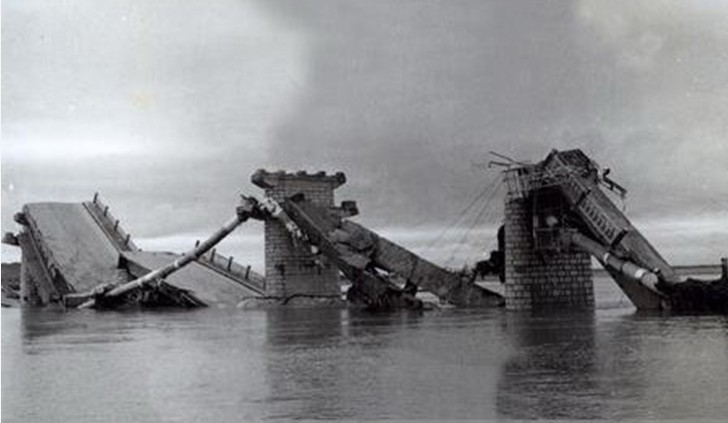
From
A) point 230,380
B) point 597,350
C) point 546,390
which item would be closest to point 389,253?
point 597,350

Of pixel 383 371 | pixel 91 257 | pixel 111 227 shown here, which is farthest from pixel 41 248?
pixel 383 371

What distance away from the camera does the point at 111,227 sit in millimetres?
36375

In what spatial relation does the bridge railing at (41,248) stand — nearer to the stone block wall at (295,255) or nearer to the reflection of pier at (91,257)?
the reflection of pier at (91,257)

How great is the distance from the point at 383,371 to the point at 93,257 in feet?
89.2

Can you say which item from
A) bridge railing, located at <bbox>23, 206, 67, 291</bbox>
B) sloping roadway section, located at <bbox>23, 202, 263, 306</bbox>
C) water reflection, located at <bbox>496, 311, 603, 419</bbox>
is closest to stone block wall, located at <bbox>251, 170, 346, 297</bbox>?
sloping roadway section, located at <bbox>23, 202, 263, 306</bbox>

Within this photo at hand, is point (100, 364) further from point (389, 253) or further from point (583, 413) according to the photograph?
point (389, 253)

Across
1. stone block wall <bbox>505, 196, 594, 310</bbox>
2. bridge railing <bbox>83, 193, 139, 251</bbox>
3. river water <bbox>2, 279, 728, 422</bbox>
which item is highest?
bridge railing <bbox>83, 193, 139, 251</bbox>

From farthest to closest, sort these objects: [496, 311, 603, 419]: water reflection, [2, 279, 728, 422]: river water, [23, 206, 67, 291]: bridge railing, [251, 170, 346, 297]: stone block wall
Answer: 1. [23, 206, 67, 291]: bridge railing
2. [251, 170, 346, 297]: stone block wall
3. [2, 279, 728, 422]: river water
4. [496, 311, 603, 419]: water reflection

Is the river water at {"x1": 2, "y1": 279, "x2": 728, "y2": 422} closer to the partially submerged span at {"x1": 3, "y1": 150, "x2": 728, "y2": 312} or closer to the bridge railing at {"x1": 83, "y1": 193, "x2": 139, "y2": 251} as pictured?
the partially submerged span at {"x1": 3, "y1": 150, "x2": 728, "y2": 312}

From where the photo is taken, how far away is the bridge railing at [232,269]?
120 feet

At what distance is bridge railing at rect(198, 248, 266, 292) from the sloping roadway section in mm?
87

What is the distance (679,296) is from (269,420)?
15892mm

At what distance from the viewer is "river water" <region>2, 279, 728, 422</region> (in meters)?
8.43

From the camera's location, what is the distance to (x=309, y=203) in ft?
103
